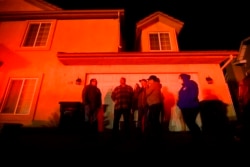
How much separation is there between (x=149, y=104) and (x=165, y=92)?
306 centimetres

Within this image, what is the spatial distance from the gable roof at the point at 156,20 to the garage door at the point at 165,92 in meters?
3.49

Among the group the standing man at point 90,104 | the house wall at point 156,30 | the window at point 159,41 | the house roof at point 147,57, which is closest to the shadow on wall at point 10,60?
the house roof at point 147,57

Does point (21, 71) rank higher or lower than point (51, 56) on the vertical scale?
lower

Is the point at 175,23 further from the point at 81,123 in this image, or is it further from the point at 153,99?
the point at 81,123

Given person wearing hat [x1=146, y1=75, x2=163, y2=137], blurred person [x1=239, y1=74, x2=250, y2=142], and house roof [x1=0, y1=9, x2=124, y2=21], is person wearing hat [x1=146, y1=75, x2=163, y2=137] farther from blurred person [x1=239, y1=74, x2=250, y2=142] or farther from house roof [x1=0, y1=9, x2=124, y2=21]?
house roof [x1=0, y1=9, x2=124, y2=21]

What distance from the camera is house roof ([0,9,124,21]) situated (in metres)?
10.3

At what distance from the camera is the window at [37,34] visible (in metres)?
9.85

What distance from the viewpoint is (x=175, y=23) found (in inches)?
419

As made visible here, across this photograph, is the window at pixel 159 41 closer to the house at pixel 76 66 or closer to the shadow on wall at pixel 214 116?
the house at pixel 76 66

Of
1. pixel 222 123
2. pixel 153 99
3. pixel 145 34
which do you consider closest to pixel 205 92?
pixel 222 123

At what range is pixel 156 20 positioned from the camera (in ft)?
35.8

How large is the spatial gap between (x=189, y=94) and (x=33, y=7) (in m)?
10.5

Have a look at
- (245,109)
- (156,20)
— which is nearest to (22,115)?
(245,109)

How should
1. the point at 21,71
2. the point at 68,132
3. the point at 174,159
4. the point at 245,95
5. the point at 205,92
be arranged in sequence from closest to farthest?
the point at 174,159
the point at 245,95
the point at 68,132
the point at 205,92
the point at 21,71
